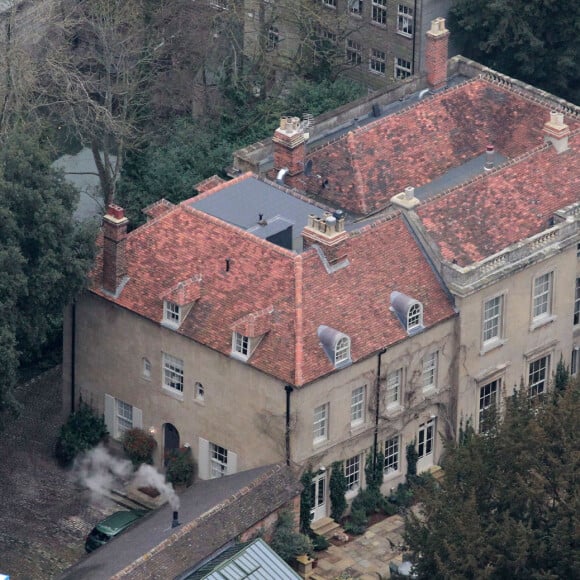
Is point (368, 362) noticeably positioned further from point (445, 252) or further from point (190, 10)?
point (190, 10)

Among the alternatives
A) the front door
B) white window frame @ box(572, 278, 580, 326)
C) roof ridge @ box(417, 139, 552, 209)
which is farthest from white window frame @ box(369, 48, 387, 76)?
the front door

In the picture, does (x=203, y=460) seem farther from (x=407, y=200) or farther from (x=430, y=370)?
(x=407, y=200)

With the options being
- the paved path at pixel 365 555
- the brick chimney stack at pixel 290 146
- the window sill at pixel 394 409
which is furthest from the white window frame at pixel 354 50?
the paved path at pixel 365 555

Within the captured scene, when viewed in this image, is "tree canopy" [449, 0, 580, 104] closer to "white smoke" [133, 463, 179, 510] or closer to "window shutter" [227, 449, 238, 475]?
"white smoke" [133, 463, 179, 510]

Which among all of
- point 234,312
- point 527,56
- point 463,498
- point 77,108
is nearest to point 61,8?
point 77,108

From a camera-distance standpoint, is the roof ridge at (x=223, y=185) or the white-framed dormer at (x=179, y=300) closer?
the white-framed dormer at (x=179, y=300)

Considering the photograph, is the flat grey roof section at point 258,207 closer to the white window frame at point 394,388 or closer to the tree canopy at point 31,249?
the tree canopy at point 31,249
